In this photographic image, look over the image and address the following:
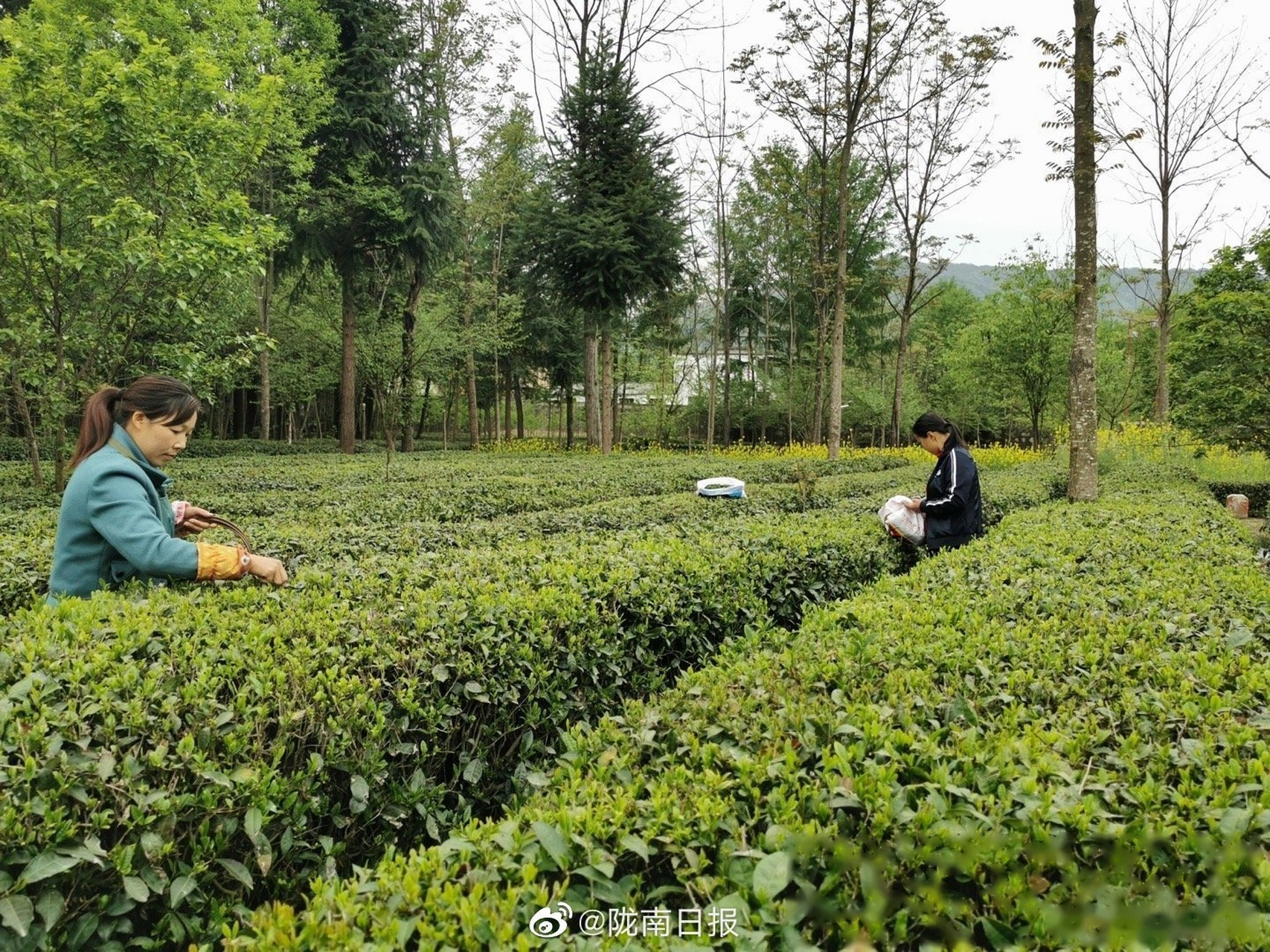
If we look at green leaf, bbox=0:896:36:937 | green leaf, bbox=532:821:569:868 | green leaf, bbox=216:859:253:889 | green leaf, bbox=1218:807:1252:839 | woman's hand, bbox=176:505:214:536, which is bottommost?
green leaf, bbox=216:859:253:889

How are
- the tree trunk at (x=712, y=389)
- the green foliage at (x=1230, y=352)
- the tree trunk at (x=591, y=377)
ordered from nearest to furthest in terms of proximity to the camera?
the green foliage at (x=1230, y=352), the tree trunk at (x=591, y=377), the tree trunk at (x=712, y=389)

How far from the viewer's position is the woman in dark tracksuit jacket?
5.52 m

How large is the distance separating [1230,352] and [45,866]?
13.6 m

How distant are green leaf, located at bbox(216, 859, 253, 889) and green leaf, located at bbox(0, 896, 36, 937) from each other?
0.39 meters

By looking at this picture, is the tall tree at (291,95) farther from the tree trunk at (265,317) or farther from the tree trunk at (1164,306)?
the tree trunk at (1164,306)

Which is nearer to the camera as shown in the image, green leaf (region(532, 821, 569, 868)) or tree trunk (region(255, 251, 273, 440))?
green leaf (region(532, 821, 569, 868))

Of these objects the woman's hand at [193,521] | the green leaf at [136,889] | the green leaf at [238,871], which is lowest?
the green leaf at [238,871]

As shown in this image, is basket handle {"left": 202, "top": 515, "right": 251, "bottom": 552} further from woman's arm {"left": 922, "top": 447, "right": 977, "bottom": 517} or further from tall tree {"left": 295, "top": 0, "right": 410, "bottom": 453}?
tall tree {"left": 295, "top": 0, "right": 410, "bottom": 453}

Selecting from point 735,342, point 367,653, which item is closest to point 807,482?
point 367,653

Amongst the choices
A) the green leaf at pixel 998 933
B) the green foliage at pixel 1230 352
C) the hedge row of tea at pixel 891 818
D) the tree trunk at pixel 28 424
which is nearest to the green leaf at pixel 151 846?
the hedge row of tea at pixel 891 818

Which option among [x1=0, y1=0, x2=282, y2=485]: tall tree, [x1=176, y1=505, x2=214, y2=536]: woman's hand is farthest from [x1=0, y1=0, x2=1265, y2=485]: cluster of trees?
[x1=176, y1=505, x2=214, y2=536]: woman's hand

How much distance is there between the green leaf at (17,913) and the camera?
1473 mm

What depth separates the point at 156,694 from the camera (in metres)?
2.06

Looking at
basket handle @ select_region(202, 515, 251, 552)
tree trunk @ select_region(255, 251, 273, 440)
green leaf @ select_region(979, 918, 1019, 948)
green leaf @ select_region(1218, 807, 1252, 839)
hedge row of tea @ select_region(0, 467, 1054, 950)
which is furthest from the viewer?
tree trunk @ select_region(255, 251, 273, 440)
